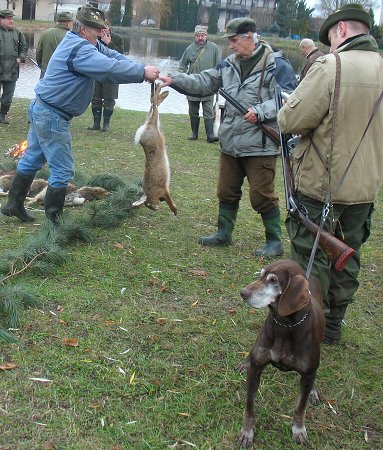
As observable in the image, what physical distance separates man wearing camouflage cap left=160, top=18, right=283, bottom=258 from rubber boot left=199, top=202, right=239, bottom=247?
0.20 m

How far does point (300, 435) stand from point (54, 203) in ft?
12.0

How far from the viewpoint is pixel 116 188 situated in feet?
25.0

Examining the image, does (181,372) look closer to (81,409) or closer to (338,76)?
(81,409)

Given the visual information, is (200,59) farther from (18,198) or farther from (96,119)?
(18,198)

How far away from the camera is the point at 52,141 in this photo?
18.8 feet

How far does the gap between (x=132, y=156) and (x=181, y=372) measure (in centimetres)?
685

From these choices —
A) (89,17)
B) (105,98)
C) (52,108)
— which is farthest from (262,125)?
(105,98)

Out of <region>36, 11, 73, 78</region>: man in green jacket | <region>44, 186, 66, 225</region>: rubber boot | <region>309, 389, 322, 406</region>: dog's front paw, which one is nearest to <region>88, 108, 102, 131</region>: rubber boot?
<region>36, 11, 73, 78</region>: man in green jacket

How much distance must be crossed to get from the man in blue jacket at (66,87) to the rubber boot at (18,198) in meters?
0.09

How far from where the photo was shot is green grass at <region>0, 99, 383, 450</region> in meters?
3.38

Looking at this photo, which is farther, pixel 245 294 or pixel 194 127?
pixel 194 127

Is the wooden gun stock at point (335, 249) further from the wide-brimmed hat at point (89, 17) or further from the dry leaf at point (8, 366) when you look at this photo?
the wide-brimmed hat at point (89, 17)

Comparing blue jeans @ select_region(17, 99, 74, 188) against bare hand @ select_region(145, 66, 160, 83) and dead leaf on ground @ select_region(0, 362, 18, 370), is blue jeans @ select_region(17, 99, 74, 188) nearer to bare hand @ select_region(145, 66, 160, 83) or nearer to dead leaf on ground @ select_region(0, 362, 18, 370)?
bare hand @ select_region(145, 66, 160, 83)

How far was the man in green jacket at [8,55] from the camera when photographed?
11852 mm
